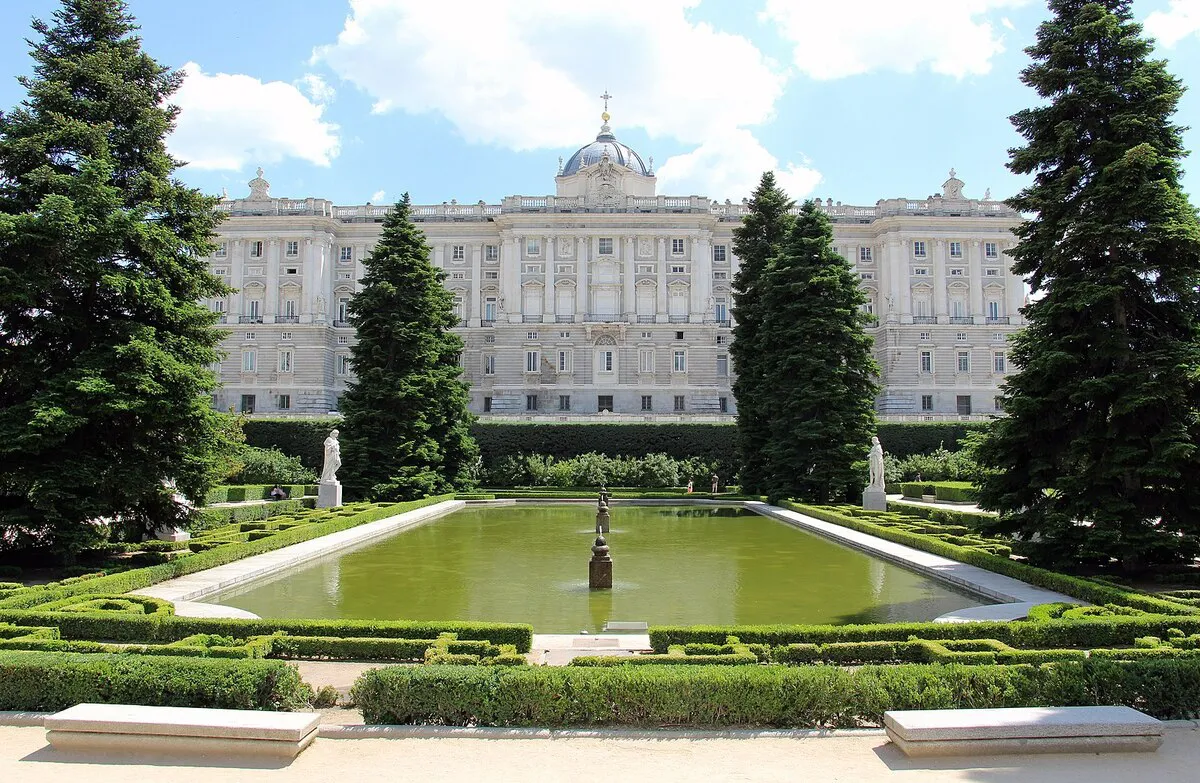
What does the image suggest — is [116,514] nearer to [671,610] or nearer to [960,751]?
[671,610]

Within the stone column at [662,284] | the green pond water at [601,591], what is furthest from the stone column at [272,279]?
the green pond water at [601,591]

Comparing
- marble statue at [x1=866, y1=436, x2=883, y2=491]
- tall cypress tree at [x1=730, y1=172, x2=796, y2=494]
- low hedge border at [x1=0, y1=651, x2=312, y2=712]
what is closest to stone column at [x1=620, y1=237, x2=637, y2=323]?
tall cypress tree at [x1=730, y1=172, x2=796, y2=494]

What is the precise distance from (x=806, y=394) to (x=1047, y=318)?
13.5 metres

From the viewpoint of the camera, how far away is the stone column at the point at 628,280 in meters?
55.0

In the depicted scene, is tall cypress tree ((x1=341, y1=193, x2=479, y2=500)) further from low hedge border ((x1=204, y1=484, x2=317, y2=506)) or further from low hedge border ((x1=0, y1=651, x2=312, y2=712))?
low hedge border ((x1=0, y1=651, x2=312, y2=712))

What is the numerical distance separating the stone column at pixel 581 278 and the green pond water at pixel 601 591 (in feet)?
124

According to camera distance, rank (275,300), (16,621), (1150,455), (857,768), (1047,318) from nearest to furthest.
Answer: (857,768)
(16,621)
(1150,455)
(1047,318)
(275,300)

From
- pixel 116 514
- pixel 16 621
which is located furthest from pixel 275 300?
pixel 16 621

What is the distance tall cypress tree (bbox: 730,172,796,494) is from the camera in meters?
30.2

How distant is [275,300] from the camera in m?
55.9

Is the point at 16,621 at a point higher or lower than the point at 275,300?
lower

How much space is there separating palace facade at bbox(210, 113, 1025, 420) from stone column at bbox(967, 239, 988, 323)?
143mm

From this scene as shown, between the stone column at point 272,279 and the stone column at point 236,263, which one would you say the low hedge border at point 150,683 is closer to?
the stone column at point 272,279

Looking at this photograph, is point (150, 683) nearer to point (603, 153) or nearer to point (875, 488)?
point (875, 488)
